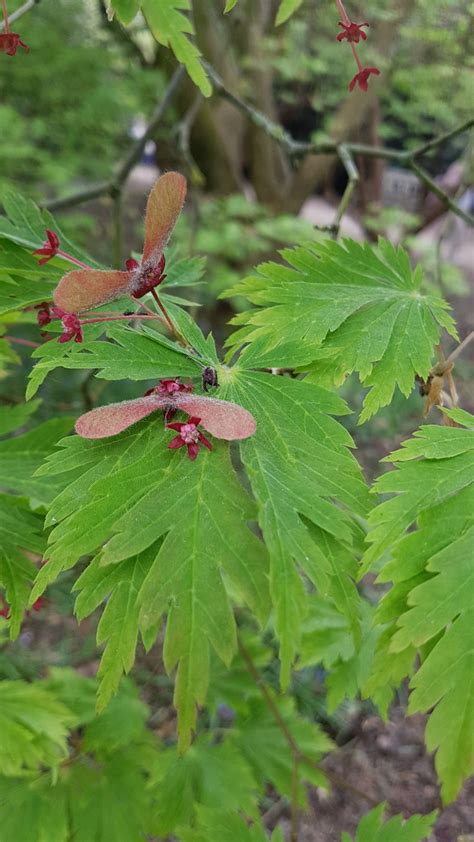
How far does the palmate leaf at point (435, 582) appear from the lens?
2.08ft

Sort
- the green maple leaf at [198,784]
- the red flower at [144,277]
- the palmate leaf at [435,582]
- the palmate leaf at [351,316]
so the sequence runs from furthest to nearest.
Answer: the green maple leaf at [198,784] → the palmate leaf at [351,316] → the red flower at [144,277] → the palmate leaf at [435,582]

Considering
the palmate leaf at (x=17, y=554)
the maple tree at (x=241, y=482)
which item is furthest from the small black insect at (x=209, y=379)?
the palmate leaf at (x=17, y=554)

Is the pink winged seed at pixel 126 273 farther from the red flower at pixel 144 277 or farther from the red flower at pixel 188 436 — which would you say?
the red flower at pixel 188 436

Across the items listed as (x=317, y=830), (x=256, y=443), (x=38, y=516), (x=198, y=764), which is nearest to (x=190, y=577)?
(x=256, y=443)

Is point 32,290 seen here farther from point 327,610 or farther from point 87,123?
point 87,123

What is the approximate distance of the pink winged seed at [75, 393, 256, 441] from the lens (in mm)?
673

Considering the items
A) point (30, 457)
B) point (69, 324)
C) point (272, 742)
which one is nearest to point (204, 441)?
point (69, 324)

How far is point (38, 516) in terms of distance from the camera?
3.20 feet

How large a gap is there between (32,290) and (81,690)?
118 centimetres

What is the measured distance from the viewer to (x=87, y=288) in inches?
26.8

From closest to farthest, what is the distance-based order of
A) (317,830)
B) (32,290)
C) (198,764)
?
(32,290) → (198,764) → (317,830)

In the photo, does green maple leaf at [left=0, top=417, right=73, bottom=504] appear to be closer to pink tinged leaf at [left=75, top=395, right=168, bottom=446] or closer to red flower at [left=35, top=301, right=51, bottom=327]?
red flower at [left=35, top=301, right=51, bottom=327]

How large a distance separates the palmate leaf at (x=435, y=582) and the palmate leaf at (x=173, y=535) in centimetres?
16

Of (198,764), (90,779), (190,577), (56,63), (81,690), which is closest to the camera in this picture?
(190,577)
